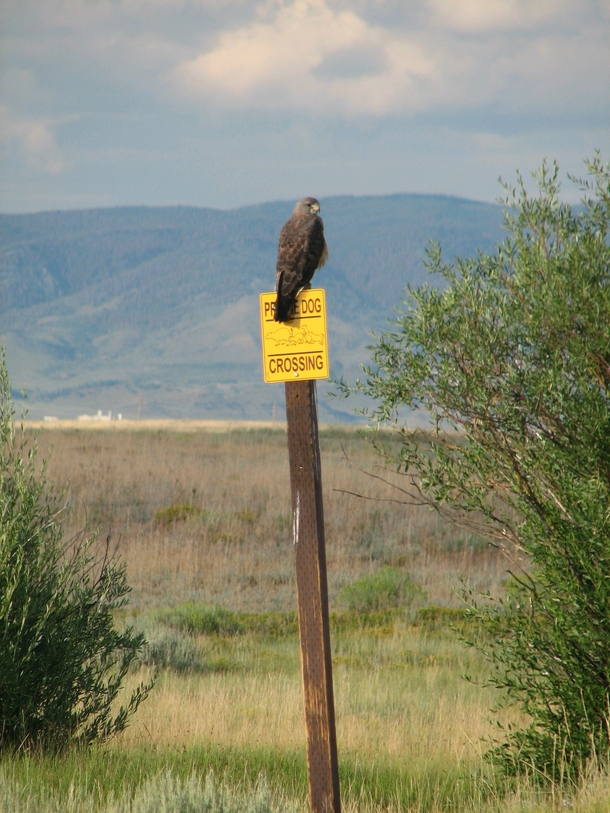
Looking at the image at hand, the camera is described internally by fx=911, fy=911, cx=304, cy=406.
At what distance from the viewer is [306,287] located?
478 centimetres

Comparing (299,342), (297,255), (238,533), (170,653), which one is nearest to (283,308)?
(299,342)

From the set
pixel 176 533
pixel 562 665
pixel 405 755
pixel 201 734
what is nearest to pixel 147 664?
pixel 201 734

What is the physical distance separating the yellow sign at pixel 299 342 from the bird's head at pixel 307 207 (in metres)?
1.03

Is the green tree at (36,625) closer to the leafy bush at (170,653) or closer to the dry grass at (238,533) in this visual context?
the leafy bush at (170,653)

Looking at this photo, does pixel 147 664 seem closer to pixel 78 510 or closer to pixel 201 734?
pixel 201 734

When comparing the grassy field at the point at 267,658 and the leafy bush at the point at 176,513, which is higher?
the leafy bush at the point at 176,513

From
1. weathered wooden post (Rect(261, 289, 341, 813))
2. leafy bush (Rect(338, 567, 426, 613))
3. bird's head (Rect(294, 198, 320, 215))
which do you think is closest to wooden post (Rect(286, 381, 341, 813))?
weathered wooden post (Rect(261, 289, 341, 813))

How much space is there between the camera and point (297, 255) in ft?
16.0

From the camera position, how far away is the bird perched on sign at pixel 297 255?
4.61 metres

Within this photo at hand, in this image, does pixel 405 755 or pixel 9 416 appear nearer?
pixel 9 416

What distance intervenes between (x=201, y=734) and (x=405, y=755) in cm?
149

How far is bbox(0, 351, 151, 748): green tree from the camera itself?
5.62 metres

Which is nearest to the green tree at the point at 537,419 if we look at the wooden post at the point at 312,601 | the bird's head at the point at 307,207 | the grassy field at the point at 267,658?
the grassy field at the point at 267,658

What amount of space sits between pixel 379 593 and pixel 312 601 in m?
10.4
